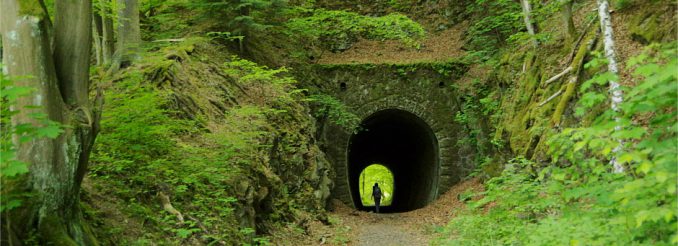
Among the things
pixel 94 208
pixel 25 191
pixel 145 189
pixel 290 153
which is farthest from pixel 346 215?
pixel 25 191

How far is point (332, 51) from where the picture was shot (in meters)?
17.6

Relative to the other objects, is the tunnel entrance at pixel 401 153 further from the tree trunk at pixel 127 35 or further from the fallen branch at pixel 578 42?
the tree trunk at pixel 127 35

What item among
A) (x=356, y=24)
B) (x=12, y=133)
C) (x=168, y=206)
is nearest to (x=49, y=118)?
(x=12, y=133)

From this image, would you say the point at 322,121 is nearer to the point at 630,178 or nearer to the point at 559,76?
the point at 559,76

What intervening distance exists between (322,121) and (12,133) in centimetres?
1201

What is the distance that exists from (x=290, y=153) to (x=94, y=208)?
6.09 meters

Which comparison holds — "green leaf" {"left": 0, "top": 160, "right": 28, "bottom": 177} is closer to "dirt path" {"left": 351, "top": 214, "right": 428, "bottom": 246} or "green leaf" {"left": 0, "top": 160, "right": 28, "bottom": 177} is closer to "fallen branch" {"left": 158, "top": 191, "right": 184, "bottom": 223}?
"fallen branch" {"left": 158, "top": 191, "right": 184, "bottom": 223}

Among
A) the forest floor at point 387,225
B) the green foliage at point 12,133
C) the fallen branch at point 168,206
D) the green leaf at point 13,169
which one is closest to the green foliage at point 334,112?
the forest floor at point 387,225

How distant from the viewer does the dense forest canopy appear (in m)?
3.85

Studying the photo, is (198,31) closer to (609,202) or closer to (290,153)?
(290,153)

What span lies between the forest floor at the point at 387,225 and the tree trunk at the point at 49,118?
460cm

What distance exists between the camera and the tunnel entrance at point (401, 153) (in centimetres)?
1664

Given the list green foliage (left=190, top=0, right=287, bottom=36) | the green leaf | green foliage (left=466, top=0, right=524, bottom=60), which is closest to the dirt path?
green foliage (left=466, top=0, right=524, bottom=60)

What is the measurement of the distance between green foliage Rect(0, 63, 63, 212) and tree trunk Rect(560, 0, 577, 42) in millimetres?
8754
